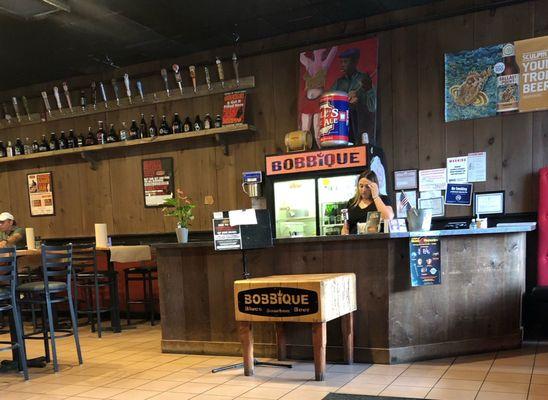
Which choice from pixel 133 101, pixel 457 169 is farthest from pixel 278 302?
pixel 133 101

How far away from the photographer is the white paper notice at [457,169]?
4828mm

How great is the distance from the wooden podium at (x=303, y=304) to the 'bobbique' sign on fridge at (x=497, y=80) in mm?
2407

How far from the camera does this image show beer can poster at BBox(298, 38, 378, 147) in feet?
17.0

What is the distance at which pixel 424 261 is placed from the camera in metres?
3.66

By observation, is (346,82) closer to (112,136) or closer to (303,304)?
(303,304)

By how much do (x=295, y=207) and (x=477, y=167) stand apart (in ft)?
6.40

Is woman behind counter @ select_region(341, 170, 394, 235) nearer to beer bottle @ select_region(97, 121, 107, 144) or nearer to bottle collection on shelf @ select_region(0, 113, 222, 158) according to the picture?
bottle collection on shelf @ select_region(0, 113, 222, 158)

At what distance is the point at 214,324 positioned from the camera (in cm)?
423

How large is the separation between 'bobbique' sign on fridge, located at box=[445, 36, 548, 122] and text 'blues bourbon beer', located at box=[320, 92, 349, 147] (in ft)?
3.67

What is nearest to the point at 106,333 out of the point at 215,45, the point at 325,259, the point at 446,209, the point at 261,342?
the point at 261,342

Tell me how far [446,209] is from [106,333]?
13.7ft

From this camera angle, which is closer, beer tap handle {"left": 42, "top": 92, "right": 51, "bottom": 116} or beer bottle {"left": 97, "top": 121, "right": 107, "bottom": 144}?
beer bottle {"left": 97, "top": 121, "right": 107, "bottom": 144}

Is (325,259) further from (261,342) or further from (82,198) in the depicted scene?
(82,198)

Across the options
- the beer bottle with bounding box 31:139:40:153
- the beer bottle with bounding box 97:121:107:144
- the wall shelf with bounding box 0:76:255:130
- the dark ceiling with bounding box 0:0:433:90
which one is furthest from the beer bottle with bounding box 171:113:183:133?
the beer bottle with bounding box 31:139:40:153
